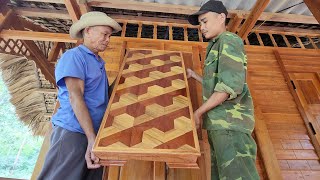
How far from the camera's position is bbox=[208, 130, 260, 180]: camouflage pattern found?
1.42m

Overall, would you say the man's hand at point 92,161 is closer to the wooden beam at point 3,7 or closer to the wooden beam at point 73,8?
the wooden beam at point 73,8

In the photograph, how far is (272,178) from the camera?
2.40 metres

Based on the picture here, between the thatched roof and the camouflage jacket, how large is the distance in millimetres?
5045

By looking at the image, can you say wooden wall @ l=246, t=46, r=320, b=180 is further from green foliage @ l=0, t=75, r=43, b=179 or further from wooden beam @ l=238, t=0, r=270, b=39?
green foliage @ l=0, t=75, r=43, b=179

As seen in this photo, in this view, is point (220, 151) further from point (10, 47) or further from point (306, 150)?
point (10, 47)

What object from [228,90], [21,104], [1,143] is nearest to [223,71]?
[228,90]

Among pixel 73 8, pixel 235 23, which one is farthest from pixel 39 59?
pixel 235 23

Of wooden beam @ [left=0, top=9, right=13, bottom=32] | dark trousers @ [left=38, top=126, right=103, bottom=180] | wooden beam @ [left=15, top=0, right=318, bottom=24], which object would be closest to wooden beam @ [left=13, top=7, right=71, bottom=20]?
wooden beam @ [left=15, top=0, right=318, bottom=24]

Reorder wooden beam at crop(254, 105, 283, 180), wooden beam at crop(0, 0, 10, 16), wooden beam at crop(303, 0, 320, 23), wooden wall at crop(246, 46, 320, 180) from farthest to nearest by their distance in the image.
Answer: wooden beam at crop(0, 0, 10, 16) < wooden wall at crop(246, 46, 320, 180) < wooden beam at crop(254, 105, 283, 180) < wooden beam at crop(303, 0, 320, 23)

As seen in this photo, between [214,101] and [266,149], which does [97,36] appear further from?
[266,149]

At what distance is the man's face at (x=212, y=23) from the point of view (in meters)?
1.82

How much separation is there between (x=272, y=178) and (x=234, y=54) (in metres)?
1.56

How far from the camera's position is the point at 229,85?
1488mm

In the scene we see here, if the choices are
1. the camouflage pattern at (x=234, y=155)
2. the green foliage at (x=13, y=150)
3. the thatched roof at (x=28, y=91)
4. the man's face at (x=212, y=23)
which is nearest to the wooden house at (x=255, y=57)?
the camouflage pattern at (x=234, y=155)
